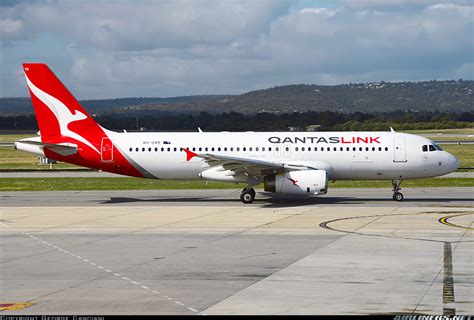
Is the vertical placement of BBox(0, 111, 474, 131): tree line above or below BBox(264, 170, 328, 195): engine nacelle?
above

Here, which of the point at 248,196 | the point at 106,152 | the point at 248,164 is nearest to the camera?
the point at 248,164

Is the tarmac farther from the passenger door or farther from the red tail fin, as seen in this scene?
the red tail fin

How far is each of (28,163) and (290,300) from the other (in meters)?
70.3

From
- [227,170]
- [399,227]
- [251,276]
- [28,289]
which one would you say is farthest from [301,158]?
[28,289]

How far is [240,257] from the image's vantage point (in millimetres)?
24641

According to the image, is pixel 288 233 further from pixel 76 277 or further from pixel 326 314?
pixel 326 314

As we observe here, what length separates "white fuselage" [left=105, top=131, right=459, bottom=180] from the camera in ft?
140

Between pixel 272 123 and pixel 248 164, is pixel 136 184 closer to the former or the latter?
pixel 248 164

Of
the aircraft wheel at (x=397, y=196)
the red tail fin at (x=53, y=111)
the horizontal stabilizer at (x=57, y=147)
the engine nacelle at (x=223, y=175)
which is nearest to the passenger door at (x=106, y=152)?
the red tail fin at (x=53, y=111)

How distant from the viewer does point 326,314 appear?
16.5 meters

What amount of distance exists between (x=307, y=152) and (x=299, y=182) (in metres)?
3.17

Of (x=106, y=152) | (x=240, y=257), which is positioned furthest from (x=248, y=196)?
(x=240, y=257)

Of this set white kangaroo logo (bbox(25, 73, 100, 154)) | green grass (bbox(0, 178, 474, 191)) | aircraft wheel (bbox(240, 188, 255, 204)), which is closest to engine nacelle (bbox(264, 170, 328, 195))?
aircraft wheel (bbox(240, 188, 255, 204))

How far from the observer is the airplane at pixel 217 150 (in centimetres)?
4253
